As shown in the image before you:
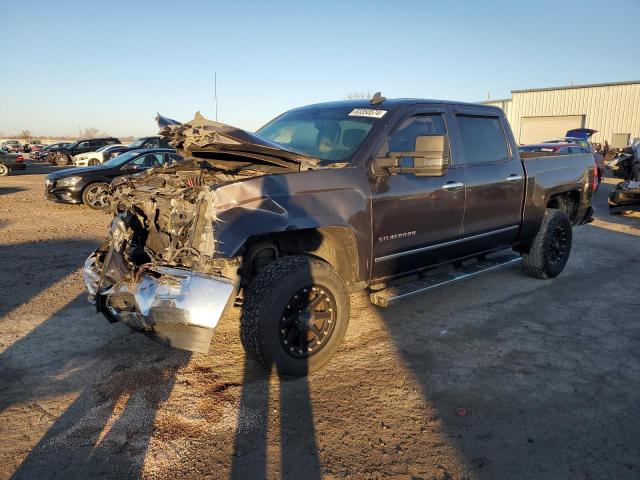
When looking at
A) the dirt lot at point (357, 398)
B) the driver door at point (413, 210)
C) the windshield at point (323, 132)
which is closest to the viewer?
the dirt lot at point (357, 398)

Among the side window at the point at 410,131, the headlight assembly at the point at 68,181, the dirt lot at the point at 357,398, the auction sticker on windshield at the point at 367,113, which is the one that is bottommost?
the dirt lot at the point at 357,398

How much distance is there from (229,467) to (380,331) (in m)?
2.16

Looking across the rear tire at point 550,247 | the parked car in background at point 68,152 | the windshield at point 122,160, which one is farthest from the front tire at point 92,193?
the parked car in background at point 68,152

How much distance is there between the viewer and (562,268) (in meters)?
6.09

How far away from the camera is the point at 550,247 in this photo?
5.87 metres

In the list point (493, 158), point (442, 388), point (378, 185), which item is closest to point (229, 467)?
point (442, 388)

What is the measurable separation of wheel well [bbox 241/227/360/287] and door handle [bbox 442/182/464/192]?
1.18 m

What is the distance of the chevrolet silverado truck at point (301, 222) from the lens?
315cm

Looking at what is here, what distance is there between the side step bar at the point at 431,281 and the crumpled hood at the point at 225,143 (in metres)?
1.29

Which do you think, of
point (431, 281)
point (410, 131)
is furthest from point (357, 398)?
point (410, 131)

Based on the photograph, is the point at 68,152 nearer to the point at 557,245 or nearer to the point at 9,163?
the point at 9,163

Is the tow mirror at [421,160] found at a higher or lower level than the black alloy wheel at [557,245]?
higher

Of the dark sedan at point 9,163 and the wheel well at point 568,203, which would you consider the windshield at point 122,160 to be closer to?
the wheel well at point 568,203

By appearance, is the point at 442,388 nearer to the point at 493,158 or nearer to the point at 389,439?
the point at 389,439
